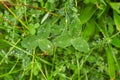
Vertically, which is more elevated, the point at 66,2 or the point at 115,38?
the point at 66,2

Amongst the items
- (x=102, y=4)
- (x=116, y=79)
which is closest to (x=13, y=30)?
(x=102, y=4)

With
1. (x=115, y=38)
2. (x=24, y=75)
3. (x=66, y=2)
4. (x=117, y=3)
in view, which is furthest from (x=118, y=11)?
(x=24, y=75)

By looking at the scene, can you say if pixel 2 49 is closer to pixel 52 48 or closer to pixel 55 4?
pixel 52 48

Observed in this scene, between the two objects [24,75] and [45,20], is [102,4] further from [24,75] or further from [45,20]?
[24,75]

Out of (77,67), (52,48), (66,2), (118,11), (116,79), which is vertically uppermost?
(66,2)

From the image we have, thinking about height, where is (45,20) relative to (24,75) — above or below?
above

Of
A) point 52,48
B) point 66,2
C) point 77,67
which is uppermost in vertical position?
point 66,2
